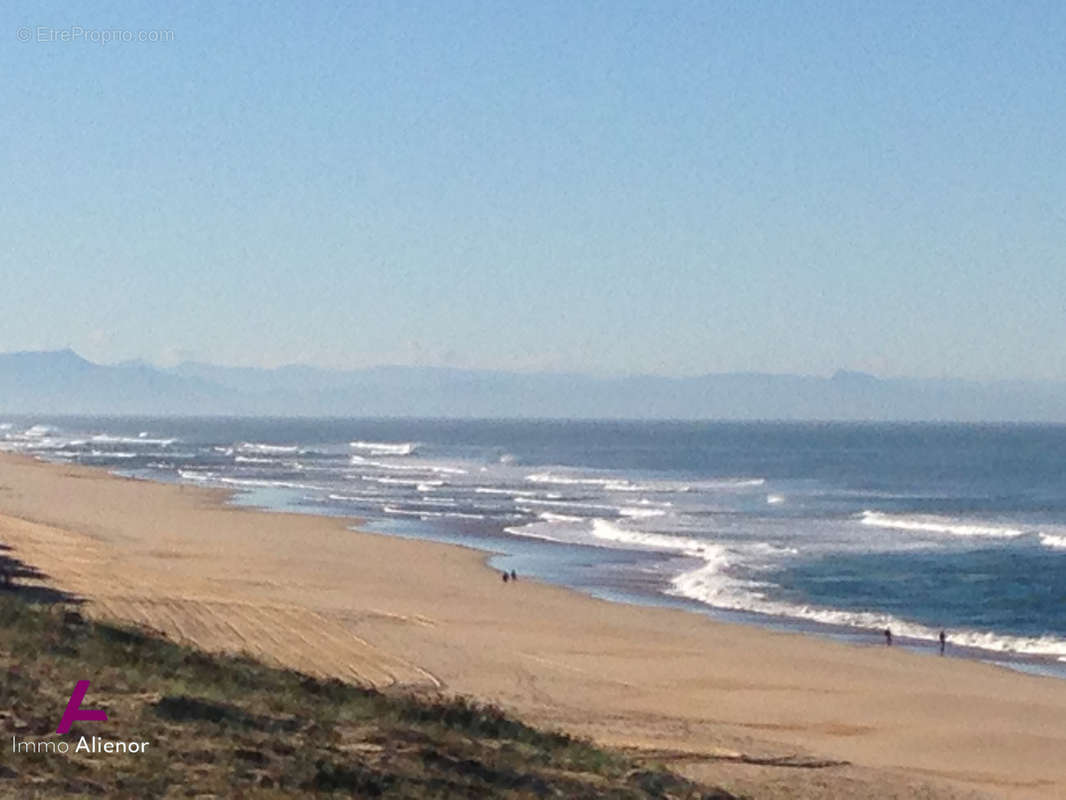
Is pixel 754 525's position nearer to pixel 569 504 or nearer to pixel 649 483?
pixel 569 504

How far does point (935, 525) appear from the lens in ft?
190

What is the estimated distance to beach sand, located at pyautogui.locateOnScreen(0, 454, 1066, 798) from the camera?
18.9 metres

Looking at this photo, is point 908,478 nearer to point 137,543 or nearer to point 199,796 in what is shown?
point 137,543

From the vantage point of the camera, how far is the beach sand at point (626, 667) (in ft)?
62.1

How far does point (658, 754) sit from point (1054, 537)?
38.5 m

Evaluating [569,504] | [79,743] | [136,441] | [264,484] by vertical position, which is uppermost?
[79,743]

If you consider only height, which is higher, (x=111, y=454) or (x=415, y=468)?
(x=415, y=468)

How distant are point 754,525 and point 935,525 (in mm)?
7426

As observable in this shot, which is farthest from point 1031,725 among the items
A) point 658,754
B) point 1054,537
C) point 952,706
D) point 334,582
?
point 1054,537

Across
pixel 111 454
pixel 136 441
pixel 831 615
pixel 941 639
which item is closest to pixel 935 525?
pixel 831 615

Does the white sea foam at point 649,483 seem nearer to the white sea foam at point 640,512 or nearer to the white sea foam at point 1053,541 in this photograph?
the white sea foam at point 640,512

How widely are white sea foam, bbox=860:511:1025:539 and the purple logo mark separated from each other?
45.2 metres

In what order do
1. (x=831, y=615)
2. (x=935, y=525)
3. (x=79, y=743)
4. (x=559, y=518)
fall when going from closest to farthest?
(x=79, y=743) → (x=831, y=615) → (x=935, y=525) → (x=559, y=518)

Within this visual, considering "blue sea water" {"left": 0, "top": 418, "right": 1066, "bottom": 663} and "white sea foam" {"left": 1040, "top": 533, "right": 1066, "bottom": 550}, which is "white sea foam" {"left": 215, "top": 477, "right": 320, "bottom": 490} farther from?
"white sea foam" {"left": 1040, "top": 533, "right": 1066, "bottom": 550}
